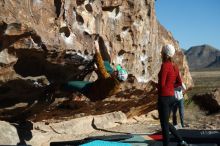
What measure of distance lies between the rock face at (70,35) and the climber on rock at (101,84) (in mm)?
270

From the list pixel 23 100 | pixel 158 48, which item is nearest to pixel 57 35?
pixel 23 100

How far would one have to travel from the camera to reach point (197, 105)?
19062 millimetres

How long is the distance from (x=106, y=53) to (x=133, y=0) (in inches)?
66.8

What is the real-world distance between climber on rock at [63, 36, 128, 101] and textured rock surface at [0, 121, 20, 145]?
142 cm

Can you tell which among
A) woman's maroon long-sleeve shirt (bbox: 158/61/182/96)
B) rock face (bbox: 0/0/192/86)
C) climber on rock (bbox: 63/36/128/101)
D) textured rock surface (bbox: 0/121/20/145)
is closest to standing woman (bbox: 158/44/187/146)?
woman's maroon long-sleeve shirt (bbox: 158/61/182/96)

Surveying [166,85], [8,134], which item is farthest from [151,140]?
[8,134]

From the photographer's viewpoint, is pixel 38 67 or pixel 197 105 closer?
pixel 38 67

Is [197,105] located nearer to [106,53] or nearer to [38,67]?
[106,53]

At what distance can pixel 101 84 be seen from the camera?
357 inches

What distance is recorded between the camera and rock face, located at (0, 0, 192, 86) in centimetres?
826

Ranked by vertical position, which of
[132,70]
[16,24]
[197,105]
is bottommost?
[197,105]

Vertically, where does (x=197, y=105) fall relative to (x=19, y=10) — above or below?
below

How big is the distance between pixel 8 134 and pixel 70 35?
244 cm

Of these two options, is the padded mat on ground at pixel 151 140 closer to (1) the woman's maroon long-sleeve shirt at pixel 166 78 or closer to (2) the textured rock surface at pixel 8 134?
(2) the textured rock surface at pixel 8 134
